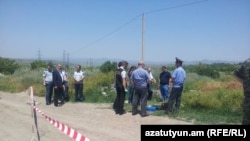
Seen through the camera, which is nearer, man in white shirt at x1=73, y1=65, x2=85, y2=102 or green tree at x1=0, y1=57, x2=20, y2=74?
man in white shirt at x1=73, y1=65, x2=85, y2=102

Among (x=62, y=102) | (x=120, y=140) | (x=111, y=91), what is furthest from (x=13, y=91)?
(x=120, y=140)

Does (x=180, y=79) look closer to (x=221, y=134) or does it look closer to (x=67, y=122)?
(x=67, y=122)

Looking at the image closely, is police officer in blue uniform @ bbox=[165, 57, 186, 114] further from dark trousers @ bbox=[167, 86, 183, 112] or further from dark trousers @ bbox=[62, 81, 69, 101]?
dark trousers @ bbox=[62, 81, 69, 101]

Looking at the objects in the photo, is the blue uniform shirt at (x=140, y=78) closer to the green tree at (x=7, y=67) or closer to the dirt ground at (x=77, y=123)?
the dirt ground at (x=77, y=123)

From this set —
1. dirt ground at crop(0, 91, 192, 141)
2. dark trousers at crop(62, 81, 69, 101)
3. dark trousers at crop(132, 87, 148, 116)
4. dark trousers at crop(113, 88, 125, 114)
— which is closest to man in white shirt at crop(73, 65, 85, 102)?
dark trousers at crop(62, 81, 69, 101)

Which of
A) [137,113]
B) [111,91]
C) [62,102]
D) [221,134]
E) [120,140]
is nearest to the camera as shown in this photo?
[221,134]

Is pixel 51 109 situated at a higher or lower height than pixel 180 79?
lower

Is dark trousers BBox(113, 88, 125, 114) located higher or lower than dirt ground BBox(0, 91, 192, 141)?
higher

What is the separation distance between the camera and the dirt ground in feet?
34.1

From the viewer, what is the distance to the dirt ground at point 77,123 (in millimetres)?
10406

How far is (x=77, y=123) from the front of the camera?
12391 mm

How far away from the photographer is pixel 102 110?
595 inches

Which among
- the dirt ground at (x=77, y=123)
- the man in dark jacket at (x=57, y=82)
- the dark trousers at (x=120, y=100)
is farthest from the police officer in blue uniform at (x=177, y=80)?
the man in dark jacket at (x=57, y=82)

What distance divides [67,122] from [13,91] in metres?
15.0
